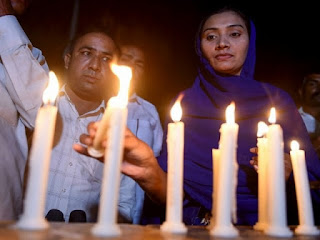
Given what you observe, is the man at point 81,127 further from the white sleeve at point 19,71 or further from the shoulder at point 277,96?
the shoulder at point 277,96

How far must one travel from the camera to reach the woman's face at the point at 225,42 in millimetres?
2414

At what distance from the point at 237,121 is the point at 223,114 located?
109mm

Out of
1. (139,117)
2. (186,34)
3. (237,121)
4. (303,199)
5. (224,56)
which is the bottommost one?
(303,199)

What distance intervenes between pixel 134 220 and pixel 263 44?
3.32 meters

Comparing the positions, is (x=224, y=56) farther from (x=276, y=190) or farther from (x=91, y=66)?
(x=276, y=190)

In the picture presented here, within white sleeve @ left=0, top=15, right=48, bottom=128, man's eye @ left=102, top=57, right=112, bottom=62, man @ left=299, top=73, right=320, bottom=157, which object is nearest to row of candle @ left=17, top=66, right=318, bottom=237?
white sleeve @ left=0, top=15, right=48, bottom=128

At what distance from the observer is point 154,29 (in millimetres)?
4867

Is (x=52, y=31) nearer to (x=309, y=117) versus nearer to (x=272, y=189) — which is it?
(x=309, y=117)

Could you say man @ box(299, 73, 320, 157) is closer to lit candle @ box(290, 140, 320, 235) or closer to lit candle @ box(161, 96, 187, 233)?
lit candle @ box(290, 140, 320, 235)

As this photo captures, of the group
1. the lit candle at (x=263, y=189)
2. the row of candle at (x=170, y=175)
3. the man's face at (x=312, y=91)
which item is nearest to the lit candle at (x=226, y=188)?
the row of candle at (x=170, y=175)

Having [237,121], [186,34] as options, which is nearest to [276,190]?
[237,121]

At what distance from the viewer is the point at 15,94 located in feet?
6.64

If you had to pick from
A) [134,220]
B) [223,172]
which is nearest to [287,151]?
[223,172]

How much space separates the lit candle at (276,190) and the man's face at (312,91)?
3.31 meters
